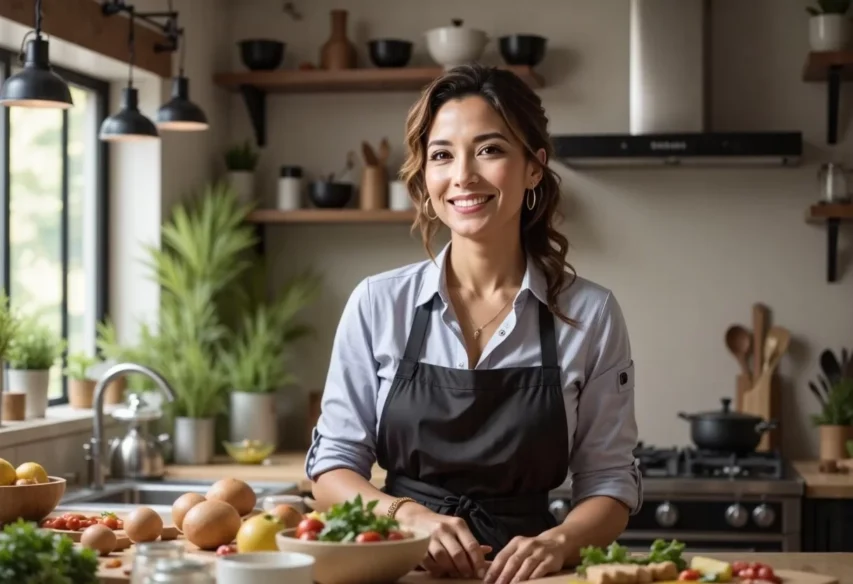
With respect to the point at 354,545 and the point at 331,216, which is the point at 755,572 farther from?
the point at 331,216

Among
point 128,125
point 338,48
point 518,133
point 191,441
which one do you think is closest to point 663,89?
point 338,48

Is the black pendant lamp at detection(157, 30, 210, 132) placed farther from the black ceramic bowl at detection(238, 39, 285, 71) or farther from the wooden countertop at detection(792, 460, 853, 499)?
the wooden countertop at detection(792, 460, 853, 499)

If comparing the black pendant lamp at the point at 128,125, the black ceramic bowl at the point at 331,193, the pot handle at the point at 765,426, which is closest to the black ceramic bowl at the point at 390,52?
the black ceramic bowl at the point at 331,193

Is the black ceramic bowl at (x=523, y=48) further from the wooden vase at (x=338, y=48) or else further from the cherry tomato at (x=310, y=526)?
the cherry tomato at (x=310, y=526)

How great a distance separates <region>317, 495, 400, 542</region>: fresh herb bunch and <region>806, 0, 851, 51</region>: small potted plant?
10.7ft

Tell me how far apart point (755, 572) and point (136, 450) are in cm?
265

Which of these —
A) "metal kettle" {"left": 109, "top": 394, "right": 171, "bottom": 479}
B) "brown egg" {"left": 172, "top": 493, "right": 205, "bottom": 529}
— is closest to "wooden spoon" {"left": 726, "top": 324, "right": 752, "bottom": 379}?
"metal kettle" {"left": 109, "top": 394, "right": 171, "bottom": 479}

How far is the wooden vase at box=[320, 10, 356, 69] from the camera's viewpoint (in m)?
5.08

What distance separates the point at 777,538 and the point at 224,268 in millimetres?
2126

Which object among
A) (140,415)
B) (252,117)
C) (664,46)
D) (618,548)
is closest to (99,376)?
(140,415)

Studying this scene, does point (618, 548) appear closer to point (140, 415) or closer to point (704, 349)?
point (140, 415)

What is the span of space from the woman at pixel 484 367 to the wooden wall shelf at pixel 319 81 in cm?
228

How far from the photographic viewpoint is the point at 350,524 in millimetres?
2027

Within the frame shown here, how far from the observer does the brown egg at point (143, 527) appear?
2.45 metres
